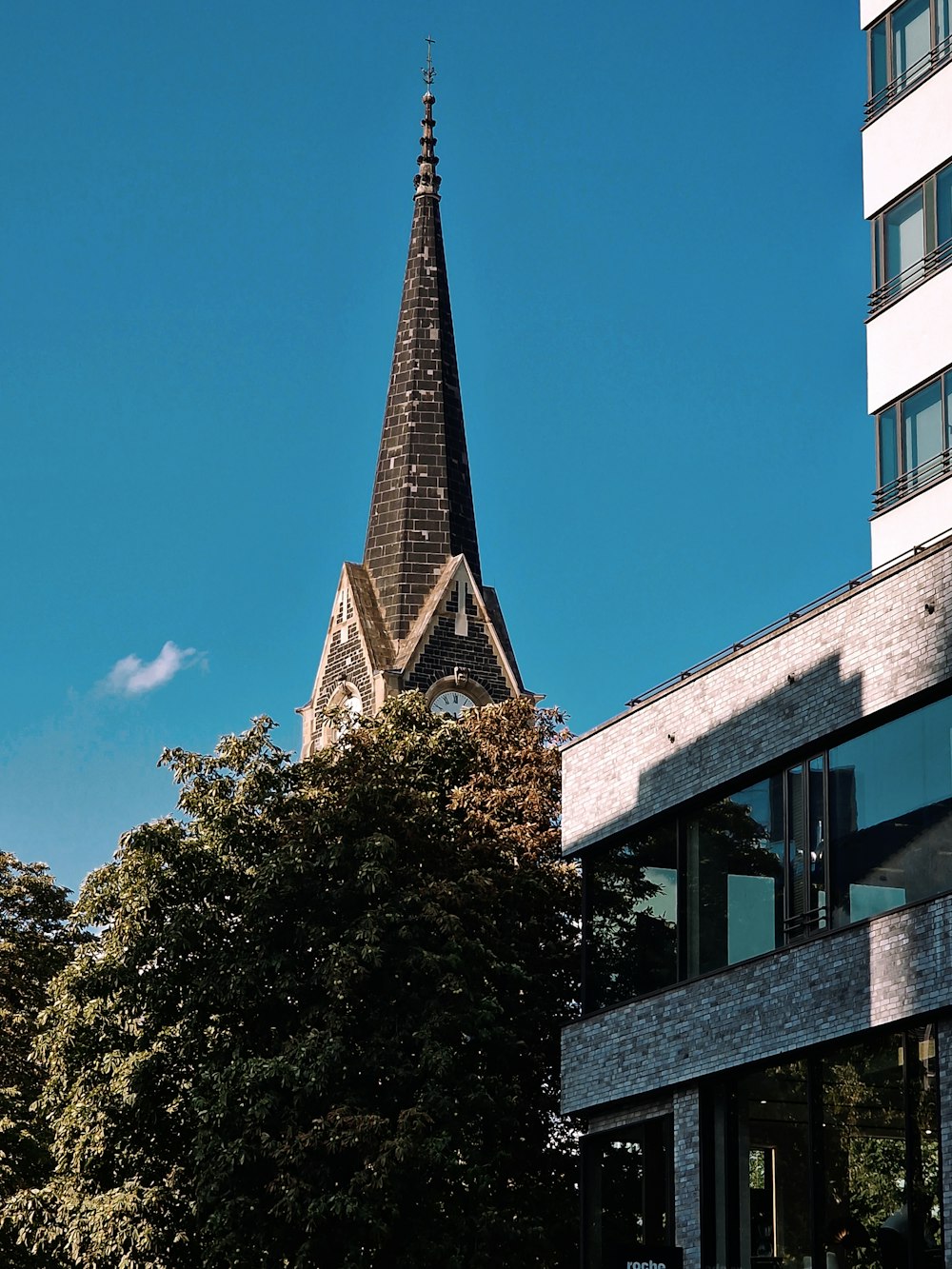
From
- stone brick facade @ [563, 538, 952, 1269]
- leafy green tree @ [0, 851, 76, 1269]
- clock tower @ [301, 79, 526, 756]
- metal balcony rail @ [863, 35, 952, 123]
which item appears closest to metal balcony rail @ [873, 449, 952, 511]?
stone brick facade @ [563, 538, 952, 1269]

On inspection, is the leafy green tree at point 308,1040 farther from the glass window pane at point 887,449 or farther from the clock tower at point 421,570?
the clock tower at point 421,570

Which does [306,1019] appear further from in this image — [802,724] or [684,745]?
[802,724]

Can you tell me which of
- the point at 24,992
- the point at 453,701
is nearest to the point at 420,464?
the point at 453,701

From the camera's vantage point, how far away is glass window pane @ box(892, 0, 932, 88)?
100 feet

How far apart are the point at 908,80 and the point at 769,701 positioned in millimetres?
10350

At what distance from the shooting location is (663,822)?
27.5m

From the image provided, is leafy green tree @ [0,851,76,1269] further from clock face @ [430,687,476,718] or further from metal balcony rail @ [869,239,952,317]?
clock face @ [430,687,476,718]

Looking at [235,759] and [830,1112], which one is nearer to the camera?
[830,1112]

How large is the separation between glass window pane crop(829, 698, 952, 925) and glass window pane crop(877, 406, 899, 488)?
693 cm

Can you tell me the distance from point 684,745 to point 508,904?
878 centimetres

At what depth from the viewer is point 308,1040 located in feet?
102

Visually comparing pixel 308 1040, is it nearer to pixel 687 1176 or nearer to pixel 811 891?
pixel 687 1176

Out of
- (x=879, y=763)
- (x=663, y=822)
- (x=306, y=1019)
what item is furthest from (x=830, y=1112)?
(x=306, y=1019)

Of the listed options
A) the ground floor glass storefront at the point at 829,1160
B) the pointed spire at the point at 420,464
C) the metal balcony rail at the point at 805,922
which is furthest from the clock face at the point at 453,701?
the metal balcony rail at the point at 805,922
